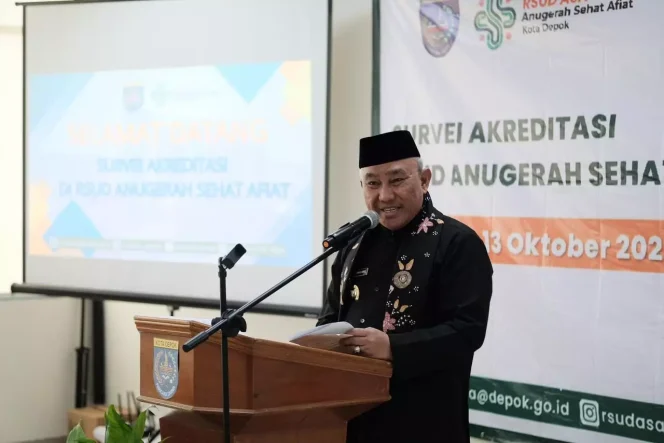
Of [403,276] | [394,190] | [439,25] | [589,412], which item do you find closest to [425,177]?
[394,190]

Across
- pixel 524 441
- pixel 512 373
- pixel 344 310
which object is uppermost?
pixel 344 310

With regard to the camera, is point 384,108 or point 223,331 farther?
point 384,108

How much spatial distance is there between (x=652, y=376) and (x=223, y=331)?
66.6 inches

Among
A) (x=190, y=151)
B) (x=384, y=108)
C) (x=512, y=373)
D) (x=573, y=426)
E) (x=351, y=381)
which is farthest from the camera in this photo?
(x=190, y=151)

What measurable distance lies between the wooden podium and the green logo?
1748 mm

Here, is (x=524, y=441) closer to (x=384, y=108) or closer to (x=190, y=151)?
(x=384, y=108)

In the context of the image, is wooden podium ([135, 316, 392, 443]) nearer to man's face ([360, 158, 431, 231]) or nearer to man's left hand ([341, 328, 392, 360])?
man's left hand ([341, 328, 392, 360])

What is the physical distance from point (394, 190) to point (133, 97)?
8.22 ft

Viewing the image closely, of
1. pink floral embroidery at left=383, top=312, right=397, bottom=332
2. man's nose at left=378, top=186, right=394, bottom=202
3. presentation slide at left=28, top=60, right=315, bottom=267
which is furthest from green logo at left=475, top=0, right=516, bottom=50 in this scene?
pink floral embroidery at left=383, top=312, right=397, bottom=332

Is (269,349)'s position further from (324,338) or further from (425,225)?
(425,225)

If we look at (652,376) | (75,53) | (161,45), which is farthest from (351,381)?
(75,53)

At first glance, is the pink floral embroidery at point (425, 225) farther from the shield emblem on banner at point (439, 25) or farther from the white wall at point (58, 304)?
the white wall at point (58, 304)

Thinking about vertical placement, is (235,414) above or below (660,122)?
below

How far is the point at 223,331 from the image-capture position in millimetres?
1710
